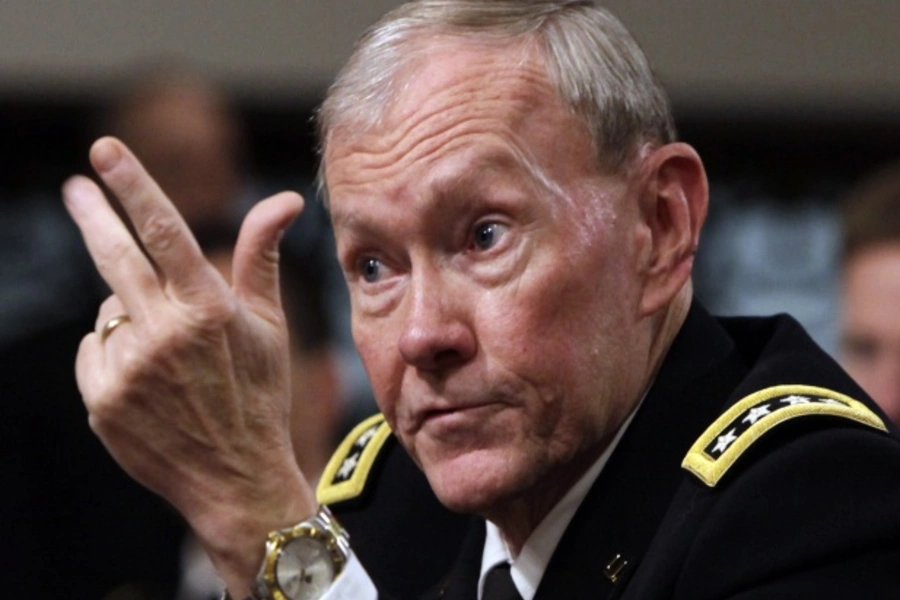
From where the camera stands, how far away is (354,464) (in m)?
2.94

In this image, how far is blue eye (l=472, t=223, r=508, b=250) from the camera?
242 centimetres

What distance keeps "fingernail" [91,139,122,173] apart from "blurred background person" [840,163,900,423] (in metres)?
1.62

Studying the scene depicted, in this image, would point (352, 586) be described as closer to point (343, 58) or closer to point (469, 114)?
point (469, 114)

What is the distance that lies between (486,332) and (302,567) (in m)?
0.35

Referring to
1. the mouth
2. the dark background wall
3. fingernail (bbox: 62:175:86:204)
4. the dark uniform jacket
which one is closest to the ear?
the dark uniform jacket

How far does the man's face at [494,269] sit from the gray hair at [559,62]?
0.07 feet

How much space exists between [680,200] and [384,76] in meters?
0.38

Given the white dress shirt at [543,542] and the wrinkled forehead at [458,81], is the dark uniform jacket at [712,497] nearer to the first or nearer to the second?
the white dress shirt at [543,542]

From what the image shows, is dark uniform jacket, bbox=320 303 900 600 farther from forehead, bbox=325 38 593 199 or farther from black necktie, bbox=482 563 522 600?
forehead, bbox=325 38 593 199

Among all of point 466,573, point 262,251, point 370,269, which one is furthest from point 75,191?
point 466,573

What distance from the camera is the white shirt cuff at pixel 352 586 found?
2.47 meters

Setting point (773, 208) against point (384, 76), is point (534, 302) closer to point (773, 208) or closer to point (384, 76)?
point (384, 76)

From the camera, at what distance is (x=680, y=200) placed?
8.34 feet

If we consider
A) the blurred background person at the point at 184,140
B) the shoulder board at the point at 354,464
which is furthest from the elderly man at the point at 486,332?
the blurred background person at the point at 184,140
